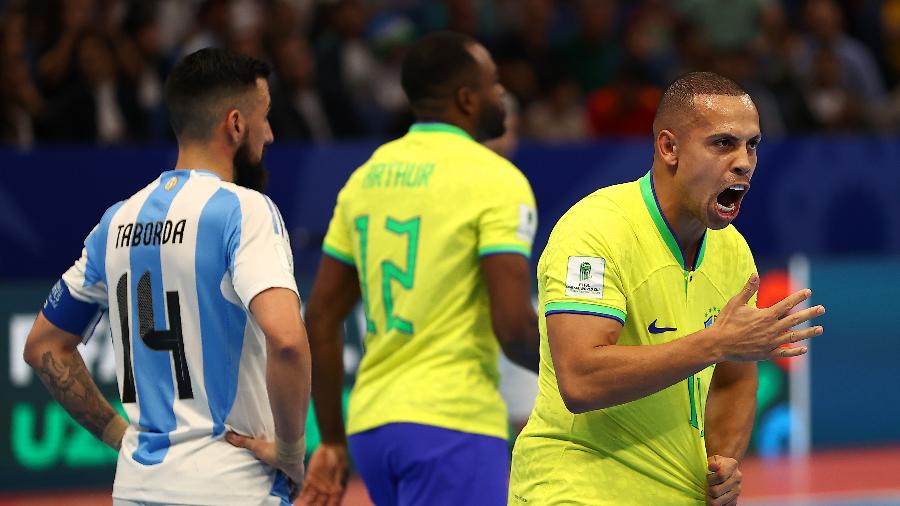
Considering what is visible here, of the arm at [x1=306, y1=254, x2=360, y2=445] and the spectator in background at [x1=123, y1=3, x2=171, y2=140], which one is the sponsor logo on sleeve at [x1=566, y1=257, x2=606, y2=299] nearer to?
the arm at [x1=306, y1=254, x2=360, y2=445]

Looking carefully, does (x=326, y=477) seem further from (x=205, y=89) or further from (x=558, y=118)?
(x=558, y=118)

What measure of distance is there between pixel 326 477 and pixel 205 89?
66.2 inches

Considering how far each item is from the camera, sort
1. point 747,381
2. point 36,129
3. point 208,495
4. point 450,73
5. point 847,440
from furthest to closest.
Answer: point 847,440, point 36,129, point 450,73, point 747,381, point 208,495

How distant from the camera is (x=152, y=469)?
410 cm

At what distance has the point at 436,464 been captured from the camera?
16.6ft

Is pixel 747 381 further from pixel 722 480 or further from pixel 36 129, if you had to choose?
pixel 36 129

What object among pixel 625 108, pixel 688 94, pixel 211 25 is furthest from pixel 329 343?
pixel 625 108

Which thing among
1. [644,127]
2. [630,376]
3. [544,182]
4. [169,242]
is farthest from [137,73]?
[630,376]

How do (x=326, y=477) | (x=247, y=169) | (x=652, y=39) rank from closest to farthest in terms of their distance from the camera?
(x=247, y=169)
(x=326, y=477)
(x=652, y=39)

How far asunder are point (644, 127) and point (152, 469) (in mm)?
9027

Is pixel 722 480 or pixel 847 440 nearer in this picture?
pixel 722 480

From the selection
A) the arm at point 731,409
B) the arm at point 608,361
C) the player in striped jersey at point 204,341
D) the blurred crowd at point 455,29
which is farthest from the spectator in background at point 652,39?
the arm at point 608,361

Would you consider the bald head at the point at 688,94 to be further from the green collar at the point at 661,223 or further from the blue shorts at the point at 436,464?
the blue shorts at the point at 436,464

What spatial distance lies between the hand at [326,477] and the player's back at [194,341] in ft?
3.88
